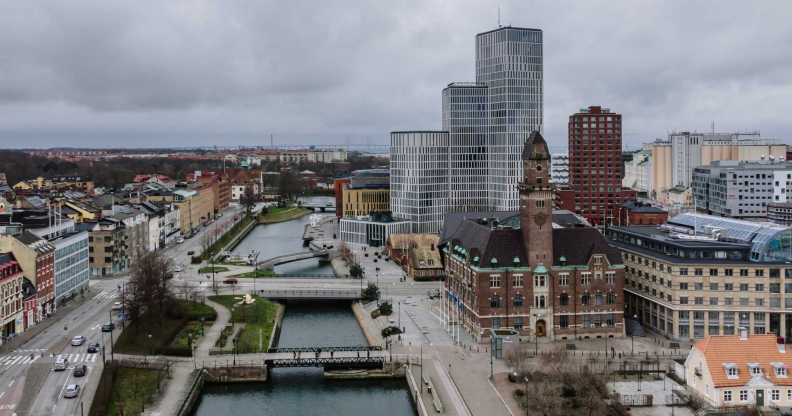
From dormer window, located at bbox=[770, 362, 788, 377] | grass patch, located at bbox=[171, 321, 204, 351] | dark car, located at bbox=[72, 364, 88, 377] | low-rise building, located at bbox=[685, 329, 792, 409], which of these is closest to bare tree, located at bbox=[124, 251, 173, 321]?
grass patch, located at bbox=[171, 321, 204, 351]

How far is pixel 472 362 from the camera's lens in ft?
229

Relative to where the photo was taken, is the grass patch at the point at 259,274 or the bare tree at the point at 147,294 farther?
the grass patch at the point at 259,274

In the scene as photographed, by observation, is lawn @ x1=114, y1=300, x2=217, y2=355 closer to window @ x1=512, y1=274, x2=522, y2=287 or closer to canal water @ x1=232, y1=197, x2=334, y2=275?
window @ x1=512, y1=274, x2=522, y2=287

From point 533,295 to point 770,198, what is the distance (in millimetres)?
107369

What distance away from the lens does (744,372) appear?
57219mm

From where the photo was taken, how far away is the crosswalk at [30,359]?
226ft

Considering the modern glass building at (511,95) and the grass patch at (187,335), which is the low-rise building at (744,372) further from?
the modern glass building at (511,95)

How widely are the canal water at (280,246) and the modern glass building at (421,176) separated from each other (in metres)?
21.8

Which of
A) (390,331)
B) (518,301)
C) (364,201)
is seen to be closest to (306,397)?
(390,331)

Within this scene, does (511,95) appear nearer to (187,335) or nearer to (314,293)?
(314,293)

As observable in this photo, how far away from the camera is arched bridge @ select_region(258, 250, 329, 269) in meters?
126

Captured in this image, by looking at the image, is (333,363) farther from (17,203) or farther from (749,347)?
(17,203)

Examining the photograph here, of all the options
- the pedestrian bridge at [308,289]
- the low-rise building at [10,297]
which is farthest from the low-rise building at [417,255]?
the low-rise building at [10,297]

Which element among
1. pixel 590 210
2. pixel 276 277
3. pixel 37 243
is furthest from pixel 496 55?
pixel 37 243
